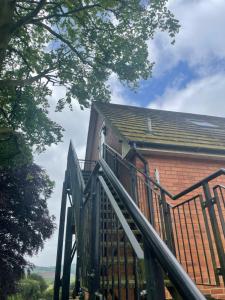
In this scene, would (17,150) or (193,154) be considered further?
(17,150)

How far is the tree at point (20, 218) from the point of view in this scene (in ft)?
27.3

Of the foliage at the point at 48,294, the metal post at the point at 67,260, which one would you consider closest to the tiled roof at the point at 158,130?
the metal post at the point at 67,260

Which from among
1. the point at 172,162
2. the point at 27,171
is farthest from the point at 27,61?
the point at 172,162

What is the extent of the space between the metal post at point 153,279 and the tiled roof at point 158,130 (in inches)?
195

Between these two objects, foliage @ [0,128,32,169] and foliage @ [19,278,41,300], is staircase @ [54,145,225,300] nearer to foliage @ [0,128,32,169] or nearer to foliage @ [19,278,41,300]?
foliage @ [0,128,32,169]

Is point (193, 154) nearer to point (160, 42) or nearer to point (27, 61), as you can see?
point (160, 42)

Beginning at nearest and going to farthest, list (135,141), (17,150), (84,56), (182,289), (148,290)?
(182,289), (148,290), (135,141), (17,150), (84,56)

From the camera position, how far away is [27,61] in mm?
8672

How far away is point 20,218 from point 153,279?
375 inches

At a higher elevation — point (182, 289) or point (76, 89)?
point (76, 89)

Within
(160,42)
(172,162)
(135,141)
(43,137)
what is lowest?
(172,162)

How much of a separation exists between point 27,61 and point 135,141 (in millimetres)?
5573

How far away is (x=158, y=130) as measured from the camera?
7.57 metres

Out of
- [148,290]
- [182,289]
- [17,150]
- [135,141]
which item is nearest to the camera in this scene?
[182,289]
